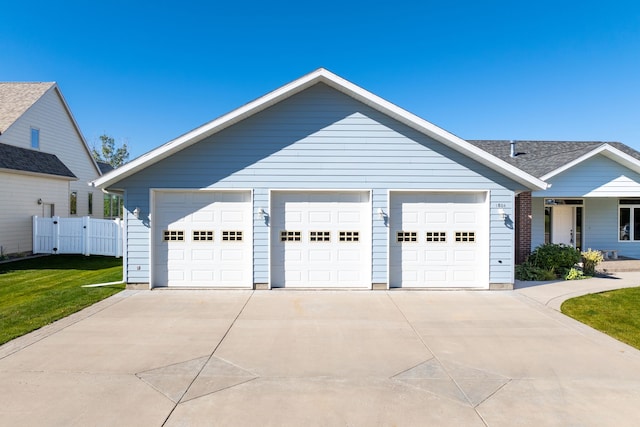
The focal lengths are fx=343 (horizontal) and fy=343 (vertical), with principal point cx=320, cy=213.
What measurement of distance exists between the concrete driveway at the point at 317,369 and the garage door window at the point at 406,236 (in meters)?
2.36

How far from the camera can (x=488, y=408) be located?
3.80m

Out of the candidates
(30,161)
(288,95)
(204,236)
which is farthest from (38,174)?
(288,95)

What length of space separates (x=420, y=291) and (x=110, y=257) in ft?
43.3

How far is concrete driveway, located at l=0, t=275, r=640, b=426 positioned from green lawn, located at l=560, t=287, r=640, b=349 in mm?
402

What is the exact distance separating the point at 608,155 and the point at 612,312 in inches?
317

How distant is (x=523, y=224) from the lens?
1220 cm

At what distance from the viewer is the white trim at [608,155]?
40.3 ft

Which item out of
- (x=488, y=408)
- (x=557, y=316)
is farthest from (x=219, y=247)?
(x=557, y=316)

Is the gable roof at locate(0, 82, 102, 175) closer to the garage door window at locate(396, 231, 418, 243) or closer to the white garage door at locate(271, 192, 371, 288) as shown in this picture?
the white garage door at locate(271, 192, 371, 288)

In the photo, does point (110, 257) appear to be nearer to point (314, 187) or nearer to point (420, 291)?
point (314, 187)

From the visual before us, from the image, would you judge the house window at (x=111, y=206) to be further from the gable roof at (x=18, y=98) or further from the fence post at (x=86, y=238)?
the fence post at (x=86, y=238)

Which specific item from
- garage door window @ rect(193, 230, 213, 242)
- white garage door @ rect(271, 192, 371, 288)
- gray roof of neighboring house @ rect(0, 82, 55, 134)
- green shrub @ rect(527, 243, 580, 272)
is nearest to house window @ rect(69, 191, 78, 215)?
gray roof of neighboring house @ rect(0, 82, 55, 134)

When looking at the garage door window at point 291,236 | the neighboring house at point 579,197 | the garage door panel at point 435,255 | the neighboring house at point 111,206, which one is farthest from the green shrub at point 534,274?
the neighboring house at point 111,206

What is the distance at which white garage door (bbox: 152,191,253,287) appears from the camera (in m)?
9.41
